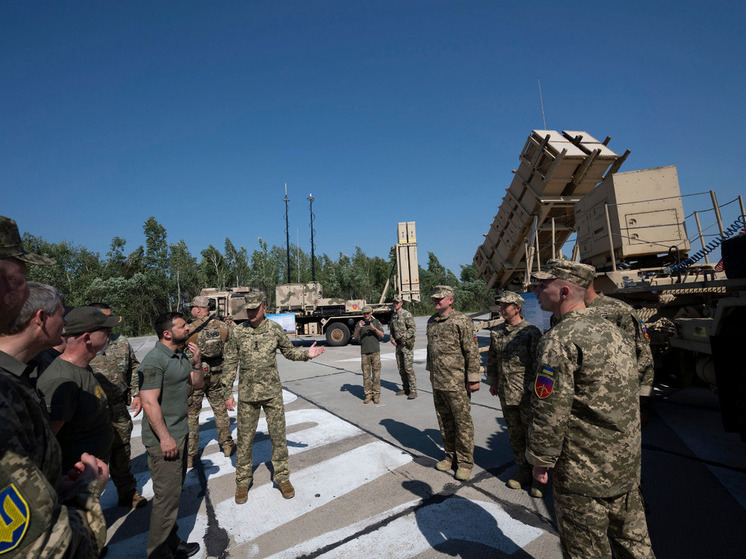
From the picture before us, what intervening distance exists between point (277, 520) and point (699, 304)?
226 inches

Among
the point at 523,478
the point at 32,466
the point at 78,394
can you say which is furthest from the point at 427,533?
the point at 32,466

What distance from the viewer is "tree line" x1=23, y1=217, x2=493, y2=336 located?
3036cm

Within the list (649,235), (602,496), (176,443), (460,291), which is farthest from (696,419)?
(460,291)

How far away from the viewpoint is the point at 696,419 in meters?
4.73

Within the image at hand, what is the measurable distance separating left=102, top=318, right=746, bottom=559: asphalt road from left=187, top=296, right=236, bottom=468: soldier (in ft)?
0.87

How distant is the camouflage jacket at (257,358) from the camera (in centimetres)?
343

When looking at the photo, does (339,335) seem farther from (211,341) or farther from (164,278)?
(164,278)

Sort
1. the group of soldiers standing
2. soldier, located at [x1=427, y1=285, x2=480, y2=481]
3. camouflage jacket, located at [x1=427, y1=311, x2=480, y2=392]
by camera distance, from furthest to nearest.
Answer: camouflage jacket, located at [x1=427, y1=311, x2=480, y2=392] → soldier, located at [x1=427, y1=285, x2=480, y2=481] → the group of soldiers standing

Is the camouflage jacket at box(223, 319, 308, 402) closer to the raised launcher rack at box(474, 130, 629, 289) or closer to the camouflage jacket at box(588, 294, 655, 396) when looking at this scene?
the camouflage jacket at box(588, 294, 655, 396)

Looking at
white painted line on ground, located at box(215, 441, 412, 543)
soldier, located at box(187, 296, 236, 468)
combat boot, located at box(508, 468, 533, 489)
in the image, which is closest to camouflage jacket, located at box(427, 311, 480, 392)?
combat boot, located at box(508, 468, 533, 489)

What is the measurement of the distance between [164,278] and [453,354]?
35694 mm

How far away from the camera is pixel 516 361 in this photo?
348cm

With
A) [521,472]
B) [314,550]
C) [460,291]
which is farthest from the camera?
[460,291]

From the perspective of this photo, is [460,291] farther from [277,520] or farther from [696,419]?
[277,520]
